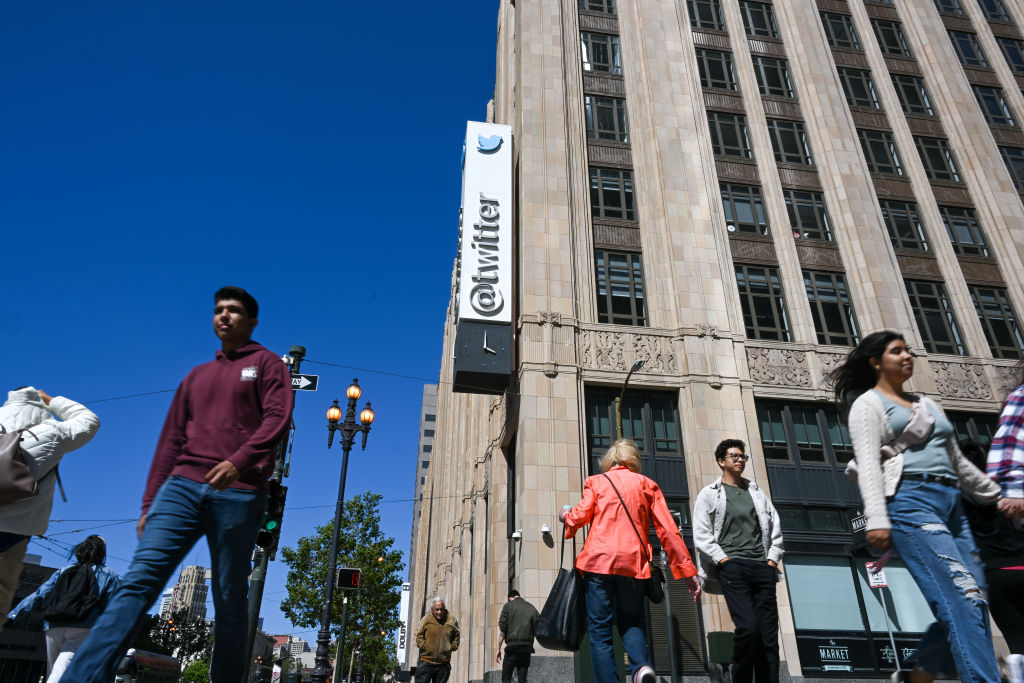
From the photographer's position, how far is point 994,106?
28734 mm

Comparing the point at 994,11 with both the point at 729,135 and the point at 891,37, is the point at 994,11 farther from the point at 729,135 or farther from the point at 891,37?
the point at 729,135

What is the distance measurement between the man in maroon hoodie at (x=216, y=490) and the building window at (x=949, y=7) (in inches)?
1506

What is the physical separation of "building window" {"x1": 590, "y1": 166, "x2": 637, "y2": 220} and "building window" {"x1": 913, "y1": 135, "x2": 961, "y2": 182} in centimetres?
1254

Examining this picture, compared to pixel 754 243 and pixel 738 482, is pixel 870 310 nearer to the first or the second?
pixel 754 243

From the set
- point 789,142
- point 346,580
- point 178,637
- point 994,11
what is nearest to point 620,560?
point 346,580

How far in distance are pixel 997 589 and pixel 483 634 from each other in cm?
2267

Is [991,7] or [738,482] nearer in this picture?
[738,482]

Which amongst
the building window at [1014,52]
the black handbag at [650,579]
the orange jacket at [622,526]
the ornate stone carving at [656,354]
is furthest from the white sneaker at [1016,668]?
the building window at [1014,52]

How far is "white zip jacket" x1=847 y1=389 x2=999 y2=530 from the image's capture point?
3.93 m

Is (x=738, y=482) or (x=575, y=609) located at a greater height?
(x=738, y=482)

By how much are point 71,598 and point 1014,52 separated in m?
40.4

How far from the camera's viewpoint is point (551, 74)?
24.9 m

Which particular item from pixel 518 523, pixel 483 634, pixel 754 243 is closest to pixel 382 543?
pixel 483 634

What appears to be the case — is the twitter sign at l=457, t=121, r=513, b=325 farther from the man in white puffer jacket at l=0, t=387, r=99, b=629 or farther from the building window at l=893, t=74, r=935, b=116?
the building window at l=893, t=74, r=935, b=116
